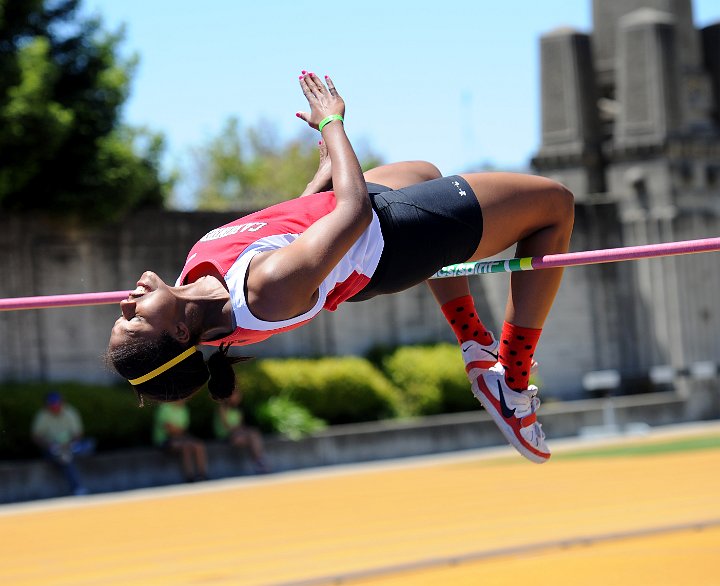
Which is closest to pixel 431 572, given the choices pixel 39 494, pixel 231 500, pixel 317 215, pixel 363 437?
pixel 317 215

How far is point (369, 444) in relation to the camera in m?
17.7

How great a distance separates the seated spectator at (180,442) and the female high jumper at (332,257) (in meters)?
10.4

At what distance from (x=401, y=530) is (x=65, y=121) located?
8.28 meters

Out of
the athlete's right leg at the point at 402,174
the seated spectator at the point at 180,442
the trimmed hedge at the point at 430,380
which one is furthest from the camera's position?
the trimmed hedge at the point at 430,380

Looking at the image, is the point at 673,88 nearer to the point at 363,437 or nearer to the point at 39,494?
the point at 363,437

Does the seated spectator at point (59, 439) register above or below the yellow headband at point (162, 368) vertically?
below

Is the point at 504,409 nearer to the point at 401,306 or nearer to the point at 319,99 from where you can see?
the point at 319,99

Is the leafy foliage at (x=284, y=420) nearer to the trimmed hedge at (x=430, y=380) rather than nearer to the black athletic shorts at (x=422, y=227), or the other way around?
the trimmed hedge at (x=430, y=380)

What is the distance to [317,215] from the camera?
5094mm

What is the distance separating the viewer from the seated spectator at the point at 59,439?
1495cm

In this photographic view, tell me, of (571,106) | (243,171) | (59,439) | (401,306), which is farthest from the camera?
(243,171)

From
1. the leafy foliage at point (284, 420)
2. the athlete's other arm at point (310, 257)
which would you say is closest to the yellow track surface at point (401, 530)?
the leafy foliage at point (284, 420)

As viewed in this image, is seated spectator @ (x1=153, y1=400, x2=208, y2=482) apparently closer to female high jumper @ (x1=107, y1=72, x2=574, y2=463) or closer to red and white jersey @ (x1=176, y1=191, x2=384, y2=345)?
female high jumper @ (x1=107, y1=72, x2=574, y2=463)

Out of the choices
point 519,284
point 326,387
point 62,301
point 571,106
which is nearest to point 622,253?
point 519,284
